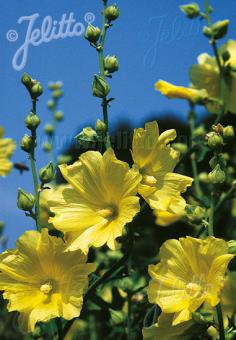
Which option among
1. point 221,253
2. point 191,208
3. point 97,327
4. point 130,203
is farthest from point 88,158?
point 97,327

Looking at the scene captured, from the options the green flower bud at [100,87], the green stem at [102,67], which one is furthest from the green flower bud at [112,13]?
the green flower bud at [100,87]

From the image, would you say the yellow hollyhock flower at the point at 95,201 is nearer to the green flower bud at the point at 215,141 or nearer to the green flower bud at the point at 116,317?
the green flower bud at the point at 215,141

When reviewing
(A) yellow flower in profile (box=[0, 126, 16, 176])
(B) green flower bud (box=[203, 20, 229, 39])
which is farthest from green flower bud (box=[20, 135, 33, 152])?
(A) yellow flower in profile (box=[0, 126, 16, 176])

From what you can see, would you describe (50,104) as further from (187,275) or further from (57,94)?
(187,275)

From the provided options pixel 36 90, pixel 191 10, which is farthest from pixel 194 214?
pixel 191 10

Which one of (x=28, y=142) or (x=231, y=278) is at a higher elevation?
(x=28, y=142)

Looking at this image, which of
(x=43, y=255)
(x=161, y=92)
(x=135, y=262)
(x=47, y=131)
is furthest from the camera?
(x=47, y=131)

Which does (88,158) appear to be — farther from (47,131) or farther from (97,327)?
(47,131)
